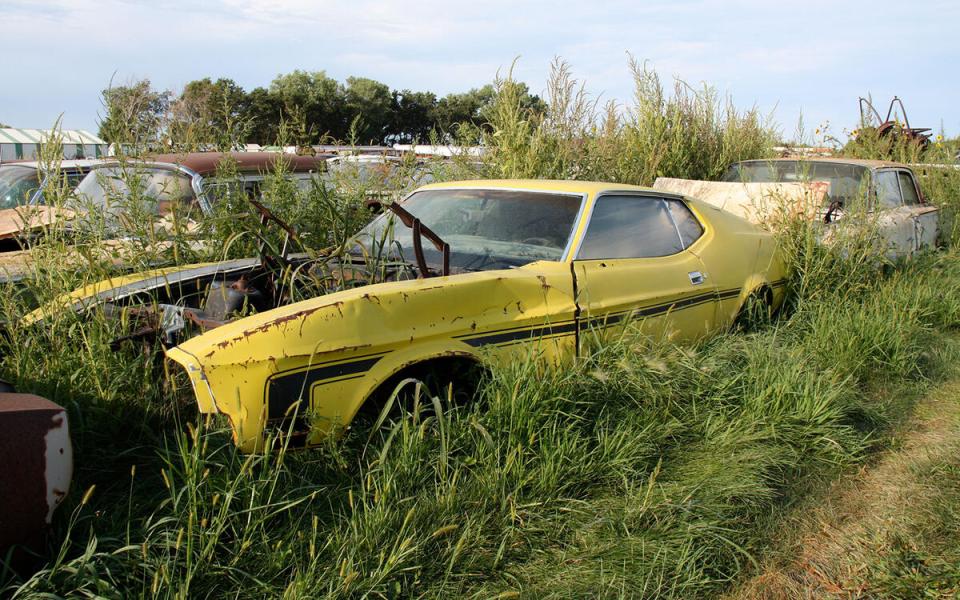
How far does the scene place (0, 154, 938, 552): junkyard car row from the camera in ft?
8.73

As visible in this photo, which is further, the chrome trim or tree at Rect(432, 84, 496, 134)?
tree at Rect(432, 84, 496, 134)

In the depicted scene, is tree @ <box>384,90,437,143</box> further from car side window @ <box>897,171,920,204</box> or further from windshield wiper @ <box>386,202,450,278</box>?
windshield wiper @ <box>386,202,450,278</box>

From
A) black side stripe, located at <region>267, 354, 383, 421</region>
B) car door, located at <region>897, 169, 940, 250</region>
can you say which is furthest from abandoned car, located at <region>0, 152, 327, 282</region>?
car door, located at <region>897, 169, 940, 250</region>

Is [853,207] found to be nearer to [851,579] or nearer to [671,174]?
[671,174]

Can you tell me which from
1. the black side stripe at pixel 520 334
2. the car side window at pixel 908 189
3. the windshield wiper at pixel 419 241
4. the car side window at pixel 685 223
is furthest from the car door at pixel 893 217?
the windshield wiper at pixel 419 241

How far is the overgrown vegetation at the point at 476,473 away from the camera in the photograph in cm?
230

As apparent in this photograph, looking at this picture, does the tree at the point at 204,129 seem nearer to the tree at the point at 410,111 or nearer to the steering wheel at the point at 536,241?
the steering wheel at the point at 536,241

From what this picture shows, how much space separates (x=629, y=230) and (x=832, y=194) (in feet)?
13.4

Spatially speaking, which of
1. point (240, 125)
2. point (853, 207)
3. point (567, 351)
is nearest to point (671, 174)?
point (853, 207)

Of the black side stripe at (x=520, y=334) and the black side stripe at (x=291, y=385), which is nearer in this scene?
the black side stripe at (x=291, y=385)

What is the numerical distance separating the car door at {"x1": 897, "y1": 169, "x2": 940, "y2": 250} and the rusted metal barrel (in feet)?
25.4

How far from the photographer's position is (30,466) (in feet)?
6.49

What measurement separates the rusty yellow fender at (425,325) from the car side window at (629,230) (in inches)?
2.0

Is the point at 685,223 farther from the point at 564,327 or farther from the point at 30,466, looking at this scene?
the point at 30,466
